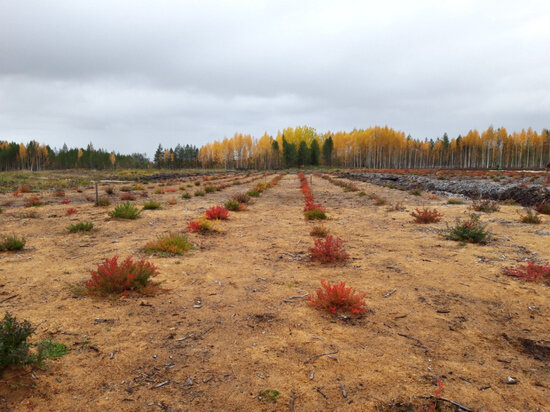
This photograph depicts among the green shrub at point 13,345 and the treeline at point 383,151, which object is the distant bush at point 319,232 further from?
the treeline at point 383,151

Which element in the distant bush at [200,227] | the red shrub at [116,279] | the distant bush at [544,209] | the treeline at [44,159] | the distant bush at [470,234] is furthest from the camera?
the treeline at [44,159]

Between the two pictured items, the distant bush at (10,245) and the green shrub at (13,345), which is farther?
the distant bush at (10,245)

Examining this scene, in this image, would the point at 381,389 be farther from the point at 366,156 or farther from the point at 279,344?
the point at 366,156

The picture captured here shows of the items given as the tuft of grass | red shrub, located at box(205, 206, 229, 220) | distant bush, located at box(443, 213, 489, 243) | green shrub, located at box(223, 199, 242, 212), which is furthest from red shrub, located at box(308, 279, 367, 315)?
green shrub, located at box(223, 199, 242, 212)

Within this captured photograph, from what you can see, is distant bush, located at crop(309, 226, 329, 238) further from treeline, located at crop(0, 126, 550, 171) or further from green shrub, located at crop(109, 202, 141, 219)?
treeline, located at crop(0, 126, 550, 171)

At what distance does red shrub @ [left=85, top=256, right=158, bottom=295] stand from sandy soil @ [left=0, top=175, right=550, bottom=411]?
0.21 m

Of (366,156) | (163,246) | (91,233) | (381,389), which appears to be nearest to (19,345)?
(381,389)

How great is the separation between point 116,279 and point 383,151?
94534 millimetres

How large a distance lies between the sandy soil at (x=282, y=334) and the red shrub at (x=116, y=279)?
21 cm

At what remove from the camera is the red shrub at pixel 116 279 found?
4258mm

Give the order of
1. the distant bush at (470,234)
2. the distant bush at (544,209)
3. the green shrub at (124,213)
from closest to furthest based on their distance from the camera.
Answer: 1. the distant bush at (470,234)
2. the green shrub at (124,213)
3. the distant bush at (544,209)

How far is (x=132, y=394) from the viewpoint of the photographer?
2402 mm

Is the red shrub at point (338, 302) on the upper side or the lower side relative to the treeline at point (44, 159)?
lower

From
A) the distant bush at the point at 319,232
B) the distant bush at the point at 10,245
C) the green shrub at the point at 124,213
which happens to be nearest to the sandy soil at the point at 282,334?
the distant bush at the point at 10,245
